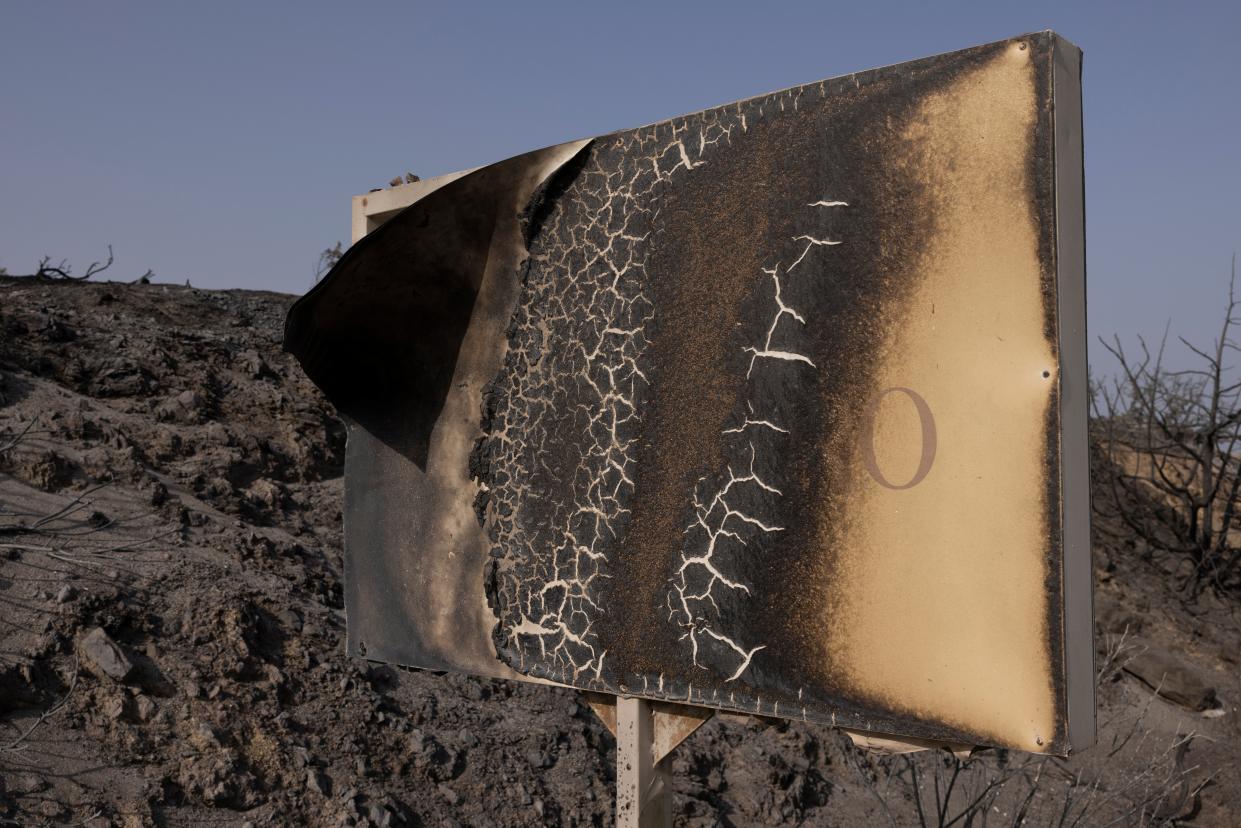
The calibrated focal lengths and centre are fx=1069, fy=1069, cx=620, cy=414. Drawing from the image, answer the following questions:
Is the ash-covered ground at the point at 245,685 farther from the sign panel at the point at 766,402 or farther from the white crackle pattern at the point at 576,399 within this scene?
the white crackle pattern at the point at 576,399

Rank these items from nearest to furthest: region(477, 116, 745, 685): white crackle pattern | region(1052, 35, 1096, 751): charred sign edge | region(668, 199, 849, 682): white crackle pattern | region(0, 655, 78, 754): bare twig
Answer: region(1052, 35, 1096, 751): charred sign edge < region(668, 199, 849, 682): white crackle pattern < region(477, 116, 745, 685): white crackle pattern < region(0, 655, 78, 754): bare twig

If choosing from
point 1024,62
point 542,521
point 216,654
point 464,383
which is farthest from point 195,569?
point 1024,62

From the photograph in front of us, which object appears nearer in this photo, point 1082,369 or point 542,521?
point 1082,369

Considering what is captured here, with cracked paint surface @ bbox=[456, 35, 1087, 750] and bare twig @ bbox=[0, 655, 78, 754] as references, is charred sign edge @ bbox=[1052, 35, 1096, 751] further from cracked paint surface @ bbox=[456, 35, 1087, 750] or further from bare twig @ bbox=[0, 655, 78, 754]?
bare twig @ bbox=[0, 655, 78, 754]

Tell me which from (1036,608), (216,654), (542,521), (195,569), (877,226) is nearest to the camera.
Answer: (1036,608)

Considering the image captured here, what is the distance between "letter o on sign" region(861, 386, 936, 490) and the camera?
173cm

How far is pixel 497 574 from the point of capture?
244 cm

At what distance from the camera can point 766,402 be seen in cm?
194

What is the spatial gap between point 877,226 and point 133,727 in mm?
2560

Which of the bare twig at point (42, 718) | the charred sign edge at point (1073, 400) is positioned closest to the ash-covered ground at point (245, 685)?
the bare twig at point (42, 718)

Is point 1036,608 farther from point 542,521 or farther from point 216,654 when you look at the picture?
point 216,654

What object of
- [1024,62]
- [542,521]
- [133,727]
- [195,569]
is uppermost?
[1024,62]

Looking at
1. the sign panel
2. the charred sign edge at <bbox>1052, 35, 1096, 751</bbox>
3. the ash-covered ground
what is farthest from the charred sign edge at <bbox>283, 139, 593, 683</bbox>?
the charred sign edge at <bbox>1052, 35, 1096, 751</bbox>

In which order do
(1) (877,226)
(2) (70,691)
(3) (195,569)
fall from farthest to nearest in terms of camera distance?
(3) (195,569) < (2) (70,691) < (1) (877,226)
